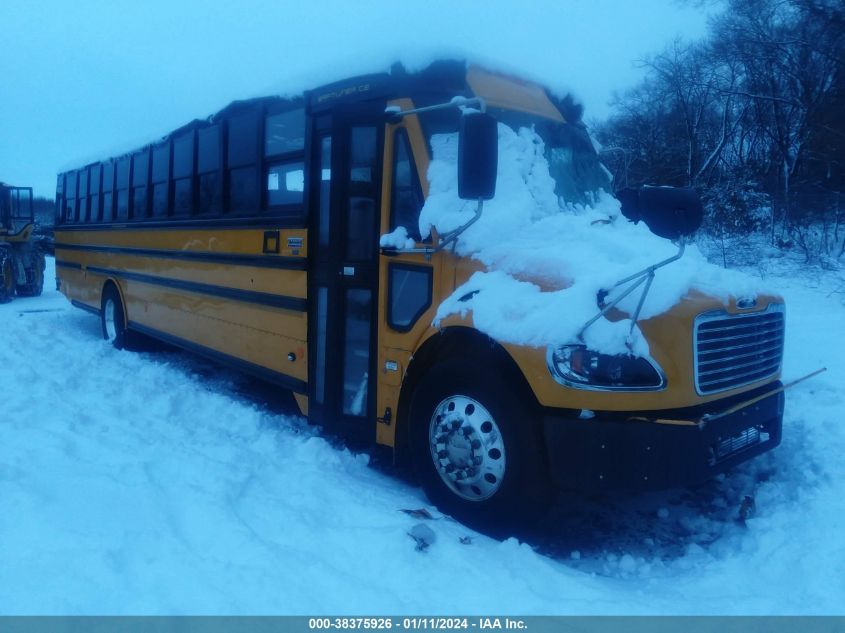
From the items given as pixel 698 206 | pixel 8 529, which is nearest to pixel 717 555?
pixel 698 206

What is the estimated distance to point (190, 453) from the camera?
437 centimetres

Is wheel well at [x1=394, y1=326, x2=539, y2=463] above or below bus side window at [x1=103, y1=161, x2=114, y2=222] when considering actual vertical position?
below

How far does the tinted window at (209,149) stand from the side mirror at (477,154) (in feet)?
11.3

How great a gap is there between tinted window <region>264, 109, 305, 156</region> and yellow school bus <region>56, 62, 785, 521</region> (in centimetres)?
2

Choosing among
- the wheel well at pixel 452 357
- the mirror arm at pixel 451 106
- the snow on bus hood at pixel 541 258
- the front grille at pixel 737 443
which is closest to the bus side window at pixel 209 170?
the mirror arm at pixel 451 106

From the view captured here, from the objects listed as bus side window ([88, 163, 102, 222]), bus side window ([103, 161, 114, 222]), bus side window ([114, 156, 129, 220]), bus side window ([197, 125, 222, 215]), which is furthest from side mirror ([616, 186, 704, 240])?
bus side window ([88, 163, 102, 222])

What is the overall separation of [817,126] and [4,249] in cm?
2267

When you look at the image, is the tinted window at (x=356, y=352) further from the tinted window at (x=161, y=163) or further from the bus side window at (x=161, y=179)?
the tinted window at (x=161, y=163)

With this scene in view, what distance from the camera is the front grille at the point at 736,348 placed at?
10.6 feet

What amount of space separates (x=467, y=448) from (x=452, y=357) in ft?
1.67

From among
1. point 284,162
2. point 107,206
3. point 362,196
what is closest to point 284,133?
point 284,162

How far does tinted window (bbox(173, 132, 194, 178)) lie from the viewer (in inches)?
262

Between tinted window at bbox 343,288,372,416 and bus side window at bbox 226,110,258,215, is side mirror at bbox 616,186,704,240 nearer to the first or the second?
tinted window at bbox 343,288,372,416
